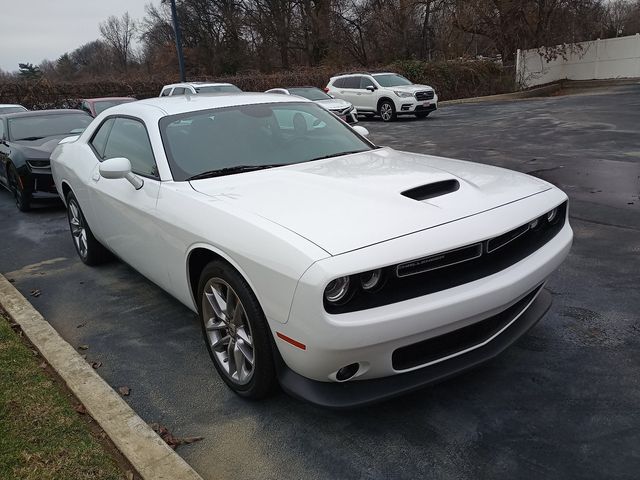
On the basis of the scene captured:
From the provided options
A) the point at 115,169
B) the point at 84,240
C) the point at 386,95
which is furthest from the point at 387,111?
the point at 115,169

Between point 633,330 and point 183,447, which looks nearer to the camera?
point 183,447

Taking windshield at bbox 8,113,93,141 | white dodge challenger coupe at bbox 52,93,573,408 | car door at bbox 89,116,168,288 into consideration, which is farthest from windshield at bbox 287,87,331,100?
white dodge challenger coupe at bbox 52,93,573,408

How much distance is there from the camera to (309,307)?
2.23m

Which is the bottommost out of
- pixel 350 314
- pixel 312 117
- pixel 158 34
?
pixel 350 314

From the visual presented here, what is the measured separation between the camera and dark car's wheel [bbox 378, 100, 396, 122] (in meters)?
18.7

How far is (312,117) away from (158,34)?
46232 mm

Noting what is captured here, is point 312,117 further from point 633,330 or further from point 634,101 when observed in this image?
point 634,101

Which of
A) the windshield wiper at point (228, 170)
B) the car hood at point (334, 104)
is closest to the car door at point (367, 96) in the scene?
the car hood at point (334, 104)

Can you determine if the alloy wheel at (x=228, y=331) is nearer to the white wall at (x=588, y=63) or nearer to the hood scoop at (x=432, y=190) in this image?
the hood scoop at (x=432, y=190)

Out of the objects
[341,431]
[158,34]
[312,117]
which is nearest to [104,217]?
[312,117]

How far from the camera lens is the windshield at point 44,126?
873 centimetres

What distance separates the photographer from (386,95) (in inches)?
737

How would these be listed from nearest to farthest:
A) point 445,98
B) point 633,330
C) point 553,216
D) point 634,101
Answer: point 553,216 < point 633,330 < point 634,101 < point 445,98

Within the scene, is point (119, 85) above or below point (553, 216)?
above
